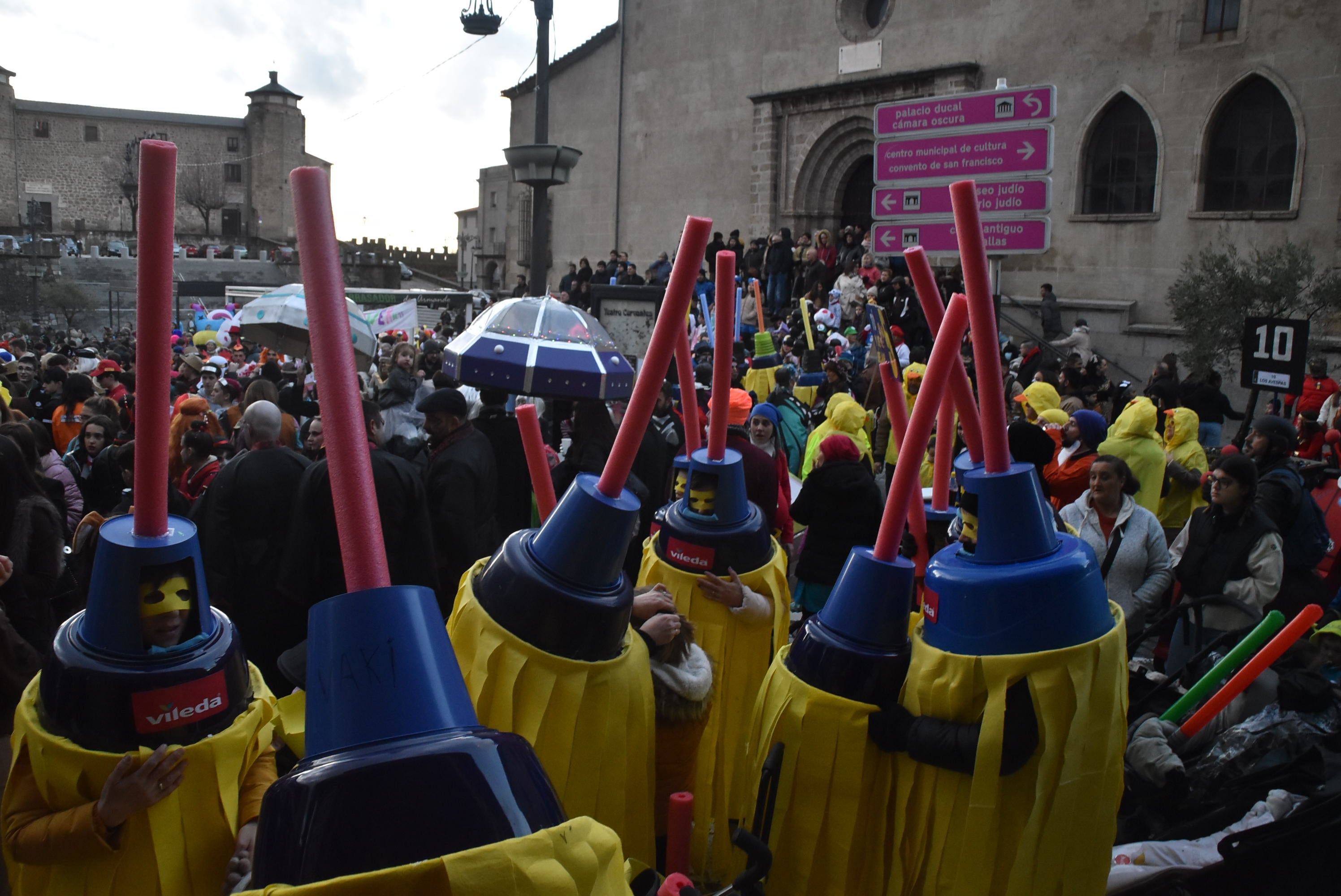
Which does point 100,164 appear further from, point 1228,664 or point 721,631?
point 1228,664

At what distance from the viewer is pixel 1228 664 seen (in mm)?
3307

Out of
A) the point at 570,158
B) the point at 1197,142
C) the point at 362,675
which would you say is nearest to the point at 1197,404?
the point at 570,158

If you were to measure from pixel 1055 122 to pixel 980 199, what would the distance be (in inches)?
301

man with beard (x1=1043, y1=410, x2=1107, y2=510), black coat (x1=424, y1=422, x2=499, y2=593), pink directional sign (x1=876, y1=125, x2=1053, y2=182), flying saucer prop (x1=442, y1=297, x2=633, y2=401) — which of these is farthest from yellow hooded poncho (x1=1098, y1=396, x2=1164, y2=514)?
black coat (x1=424, y1=422, x2=499, y2=593)

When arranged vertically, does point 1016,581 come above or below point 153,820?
above

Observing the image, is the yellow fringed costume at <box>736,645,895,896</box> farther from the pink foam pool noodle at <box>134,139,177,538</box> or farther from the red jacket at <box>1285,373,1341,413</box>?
the red jacket at <box>1285,373,1341,413</box>

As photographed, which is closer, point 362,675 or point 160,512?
point 362,675

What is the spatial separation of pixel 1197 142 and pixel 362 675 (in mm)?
18538

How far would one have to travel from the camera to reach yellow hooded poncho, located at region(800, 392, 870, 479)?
651cm

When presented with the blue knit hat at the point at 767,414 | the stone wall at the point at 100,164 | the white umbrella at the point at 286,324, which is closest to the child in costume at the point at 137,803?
the blue knit hat at the point at 767,414

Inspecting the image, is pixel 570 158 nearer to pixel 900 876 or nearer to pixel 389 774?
pixel 900 876

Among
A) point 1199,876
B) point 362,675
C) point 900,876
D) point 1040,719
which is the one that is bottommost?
point 1199,876

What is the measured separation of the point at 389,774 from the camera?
914 millimetres

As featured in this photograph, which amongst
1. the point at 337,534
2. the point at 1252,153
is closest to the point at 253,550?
the point at 337,534
